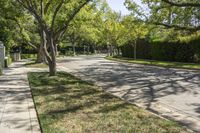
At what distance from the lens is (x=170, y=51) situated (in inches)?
1385

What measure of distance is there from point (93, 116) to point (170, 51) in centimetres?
2806

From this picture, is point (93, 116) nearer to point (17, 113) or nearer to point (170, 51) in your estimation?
point (17, 113)

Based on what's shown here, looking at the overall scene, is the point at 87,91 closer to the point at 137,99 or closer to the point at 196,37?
the point at 137,99

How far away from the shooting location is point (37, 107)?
31.3 ft

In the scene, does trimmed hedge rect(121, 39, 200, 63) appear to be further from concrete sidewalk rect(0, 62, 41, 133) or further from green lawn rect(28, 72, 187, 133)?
concrete sidewalk rect(0, 62, 41, 133)

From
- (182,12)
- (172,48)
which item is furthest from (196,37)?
(182,12)

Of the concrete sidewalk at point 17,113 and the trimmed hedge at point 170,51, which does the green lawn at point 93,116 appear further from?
the trimmed hedge at point 170,51

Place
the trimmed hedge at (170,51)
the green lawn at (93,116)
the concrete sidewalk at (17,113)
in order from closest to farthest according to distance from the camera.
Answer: the green lawn at (93,116) < the concrete sidewalk at (17,113) < the trimmed hedge at (170,51)

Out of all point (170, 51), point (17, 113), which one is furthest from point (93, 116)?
point (170, 51)

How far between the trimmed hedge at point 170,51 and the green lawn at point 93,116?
20.9 meters

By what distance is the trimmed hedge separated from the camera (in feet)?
102

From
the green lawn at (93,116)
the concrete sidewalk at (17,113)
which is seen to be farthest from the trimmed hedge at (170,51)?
the concrete sidewalk at (17,113)

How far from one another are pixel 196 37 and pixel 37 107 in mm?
23223

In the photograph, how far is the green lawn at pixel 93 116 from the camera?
704cm
